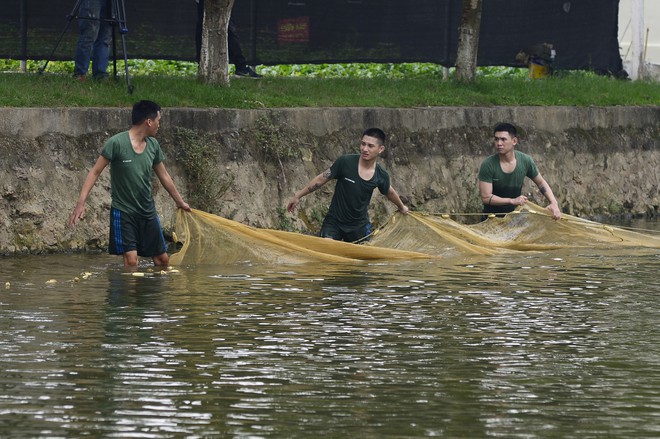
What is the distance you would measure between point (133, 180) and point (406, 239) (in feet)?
11.5

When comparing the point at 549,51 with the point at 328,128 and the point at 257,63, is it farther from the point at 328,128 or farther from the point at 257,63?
the point at 328,128

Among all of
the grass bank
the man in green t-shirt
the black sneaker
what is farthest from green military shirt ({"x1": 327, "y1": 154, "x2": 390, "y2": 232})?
the black sneaker

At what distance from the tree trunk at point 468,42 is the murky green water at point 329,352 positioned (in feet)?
27.1

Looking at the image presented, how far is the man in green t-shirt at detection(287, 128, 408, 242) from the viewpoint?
16094 millimetres

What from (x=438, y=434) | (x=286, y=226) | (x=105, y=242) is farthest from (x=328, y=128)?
(x=438, y=434)

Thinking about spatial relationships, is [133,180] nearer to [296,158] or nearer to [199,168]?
[199,168]

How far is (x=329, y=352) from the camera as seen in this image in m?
10.5

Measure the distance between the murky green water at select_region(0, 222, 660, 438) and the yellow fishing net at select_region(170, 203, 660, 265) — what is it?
334 mm

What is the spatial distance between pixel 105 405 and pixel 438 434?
1839 millimetres

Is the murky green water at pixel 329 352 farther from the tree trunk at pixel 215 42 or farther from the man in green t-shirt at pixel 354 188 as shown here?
the tree trunk at pixel 215 42

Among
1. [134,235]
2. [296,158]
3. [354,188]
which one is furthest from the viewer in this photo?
[296,158]

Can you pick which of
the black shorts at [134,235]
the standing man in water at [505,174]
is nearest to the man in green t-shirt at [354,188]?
the standing man in water at [505,174]

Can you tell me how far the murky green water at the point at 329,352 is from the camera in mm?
8391

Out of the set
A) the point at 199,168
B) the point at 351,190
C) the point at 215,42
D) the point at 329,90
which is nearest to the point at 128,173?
the point at 351,190
